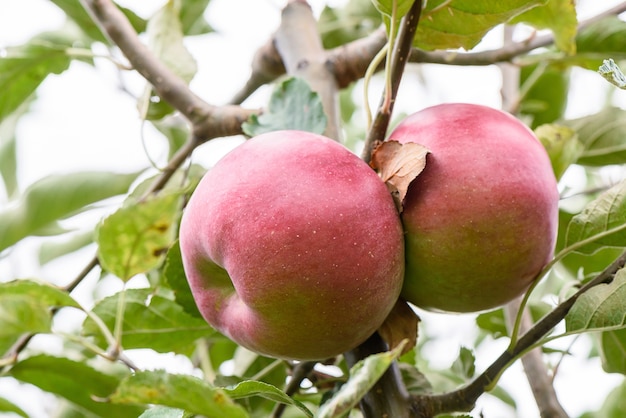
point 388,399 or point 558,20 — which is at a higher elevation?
point 558,20

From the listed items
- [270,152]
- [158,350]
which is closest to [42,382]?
[158,350]

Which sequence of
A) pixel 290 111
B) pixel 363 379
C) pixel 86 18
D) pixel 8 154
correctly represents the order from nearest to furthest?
1. pixel 363 379
2. pixel 290 111
3. pixel 86 18
4. pixel 8 154

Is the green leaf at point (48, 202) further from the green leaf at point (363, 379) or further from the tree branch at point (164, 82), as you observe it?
the green leaf at point (363, 379)

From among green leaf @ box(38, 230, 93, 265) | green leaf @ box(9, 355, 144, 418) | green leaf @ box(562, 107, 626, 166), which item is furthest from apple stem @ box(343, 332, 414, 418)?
green leaf @ box(38, 230, 93, 265)

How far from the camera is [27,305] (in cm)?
55

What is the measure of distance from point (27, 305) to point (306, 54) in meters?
0.50

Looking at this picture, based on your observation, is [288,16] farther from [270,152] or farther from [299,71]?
[270,152]

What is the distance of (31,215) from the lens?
103cm

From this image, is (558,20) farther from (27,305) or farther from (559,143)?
(27,305)

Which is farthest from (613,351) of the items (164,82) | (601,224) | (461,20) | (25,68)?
(25,68)

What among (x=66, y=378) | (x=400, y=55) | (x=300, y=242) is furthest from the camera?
(x=66, y=378)

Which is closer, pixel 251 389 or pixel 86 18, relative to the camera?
pixel 251 389

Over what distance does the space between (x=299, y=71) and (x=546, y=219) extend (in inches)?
15.8

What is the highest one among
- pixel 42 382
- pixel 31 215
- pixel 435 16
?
pixel 435 16
